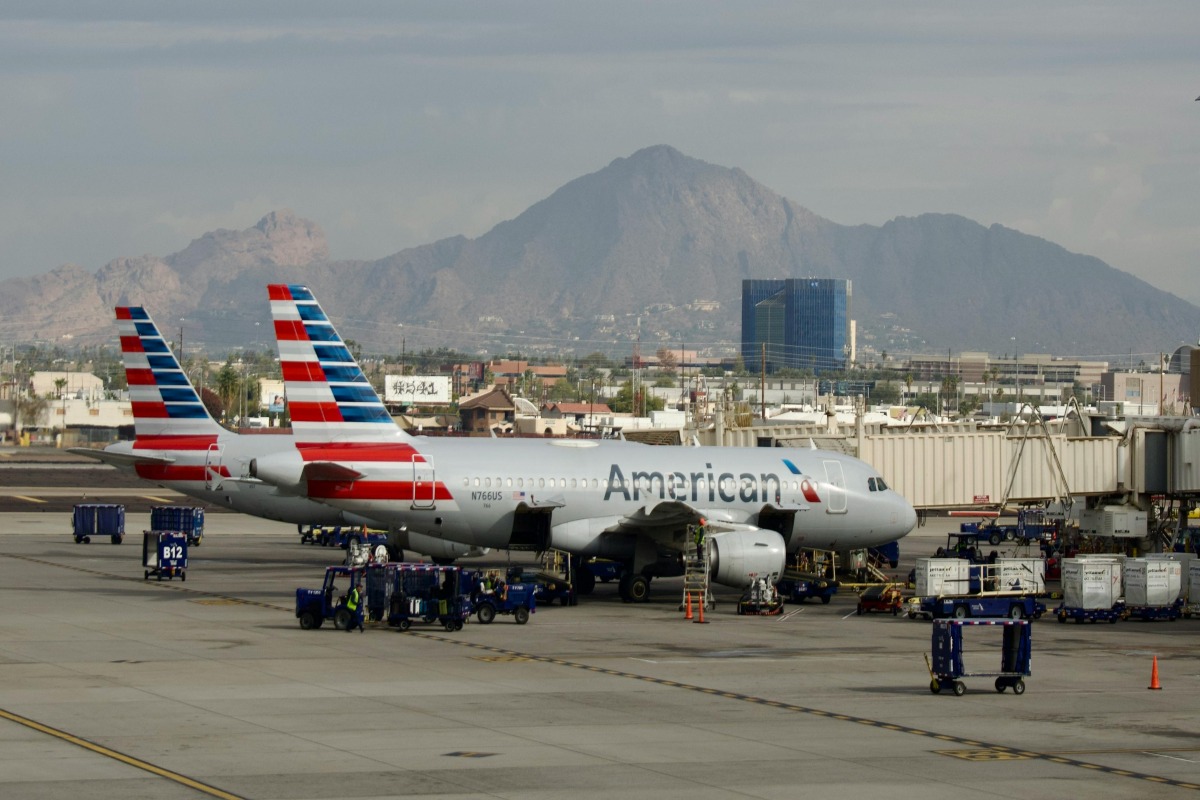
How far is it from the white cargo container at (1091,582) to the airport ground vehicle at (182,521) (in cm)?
3890

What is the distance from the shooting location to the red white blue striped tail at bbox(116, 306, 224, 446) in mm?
60312

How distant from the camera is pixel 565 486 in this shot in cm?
4950

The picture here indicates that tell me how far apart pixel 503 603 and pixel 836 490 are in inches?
578

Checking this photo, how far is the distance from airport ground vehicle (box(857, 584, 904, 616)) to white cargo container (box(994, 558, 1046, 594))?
9.83 ft

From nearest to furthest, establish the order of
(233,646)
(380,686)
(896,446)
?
(380,686) → (233,646) → (896,446)

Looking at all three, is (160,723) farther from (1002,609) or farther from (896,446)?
(896,446)

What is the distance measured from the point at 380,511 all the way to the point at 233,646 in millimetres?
11233

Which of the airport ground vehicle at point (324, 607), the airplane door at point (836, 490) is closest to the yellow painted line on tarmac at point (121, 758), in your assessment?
the airport ground vehicle at point (324, 607)

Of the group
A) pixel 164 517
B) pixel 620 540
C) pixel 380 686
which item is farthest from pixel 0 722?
pixel 164 517

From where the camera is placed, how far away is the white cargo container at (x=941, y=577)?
46938 mm

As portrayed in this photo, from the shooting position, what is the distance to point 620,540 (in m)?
50.2

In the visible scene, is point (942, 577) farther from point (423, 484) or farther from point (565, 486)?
point (423, 484)

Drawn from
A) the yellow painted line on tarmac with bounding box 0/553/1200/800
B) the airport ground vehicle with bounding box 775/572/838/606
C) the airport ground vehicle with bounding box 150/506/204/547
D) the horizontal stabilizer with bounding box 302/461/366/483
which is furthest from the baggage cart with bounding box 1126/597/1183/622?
the airport ground vehicle with bounding box 150/506/204/547

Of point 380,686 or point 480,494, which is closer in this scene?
point 380,686
